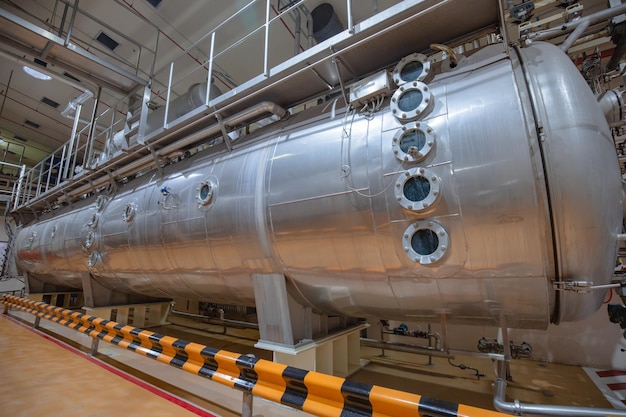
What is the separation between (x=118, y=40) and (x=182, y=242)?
20.4 feet

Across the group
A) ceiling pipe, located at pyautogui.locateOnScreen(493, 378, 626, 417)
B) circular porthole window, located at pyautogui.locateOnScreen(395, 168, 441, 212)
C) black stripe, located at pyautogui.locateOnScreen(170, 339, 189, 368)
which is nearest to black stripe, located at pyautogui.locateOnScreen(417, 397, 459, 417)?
ceiling pipe, located at pyautogui.locateOnScreen(493, 378, 626, 417)

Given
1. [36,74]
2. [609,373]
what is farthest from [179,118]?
[36,74]

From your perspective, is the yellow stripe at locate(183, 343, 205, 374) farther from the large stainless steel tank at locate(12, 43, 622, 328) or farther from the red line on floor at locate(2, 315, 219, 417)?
the large stainless steel tank at locate(12, 43, 622, 328)

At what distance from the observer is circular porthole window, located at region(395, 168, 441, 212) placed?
214 centimetres

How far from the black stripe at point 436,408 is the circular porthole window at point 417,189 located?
46.7 inches

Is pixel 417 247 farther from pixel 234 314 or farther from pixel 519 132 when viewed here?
pixel 234 314

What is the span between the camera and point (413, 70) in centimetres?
258

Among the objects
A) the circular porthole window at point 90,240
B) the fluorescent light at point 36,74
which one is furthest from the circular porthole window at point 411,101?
the fluorescent light at point 36,74

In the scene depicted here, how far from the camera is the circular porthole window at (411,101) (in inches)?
92.2

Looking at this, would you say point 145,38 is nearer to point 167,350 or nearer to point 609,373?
point 167,350

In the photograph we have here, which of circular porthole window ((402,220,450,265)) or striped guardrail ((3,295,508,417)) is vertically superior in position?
circular porthole window ((402,220,450,265))

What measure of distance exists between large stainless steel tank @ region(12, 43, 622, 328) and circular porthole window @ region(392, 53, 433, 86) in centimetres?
11

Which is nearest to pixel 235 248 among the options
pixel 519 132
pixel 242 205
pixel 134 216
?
pixel 242 205

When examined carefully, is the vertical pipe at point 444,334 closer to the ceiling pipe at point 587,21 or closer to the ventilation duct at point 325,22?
the ceiling pipe at point 587,21
